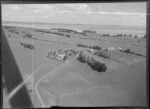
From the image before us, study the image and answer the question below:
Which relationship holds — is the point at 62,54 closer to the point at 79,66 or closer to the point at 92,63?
the point at 79,66

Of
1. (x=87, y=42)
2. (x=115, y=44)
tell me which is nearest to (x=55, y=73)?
(x=87, y=42)

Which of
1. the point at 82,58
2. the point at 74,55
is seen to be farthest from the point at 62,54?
the point at 82,58

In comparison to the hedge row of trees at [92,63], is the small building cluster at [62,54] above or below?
above

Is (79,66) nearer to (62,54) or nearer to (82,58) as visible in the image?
(82,58)

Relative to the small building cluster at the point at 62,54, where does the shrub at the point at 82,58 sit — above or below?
below

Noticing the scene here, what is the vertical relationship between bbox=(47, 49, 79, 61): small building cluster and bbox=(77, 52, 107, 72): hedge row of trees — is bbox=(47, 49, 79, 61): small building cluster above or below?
above

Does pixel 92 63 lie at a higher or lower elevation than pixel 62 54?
lower
